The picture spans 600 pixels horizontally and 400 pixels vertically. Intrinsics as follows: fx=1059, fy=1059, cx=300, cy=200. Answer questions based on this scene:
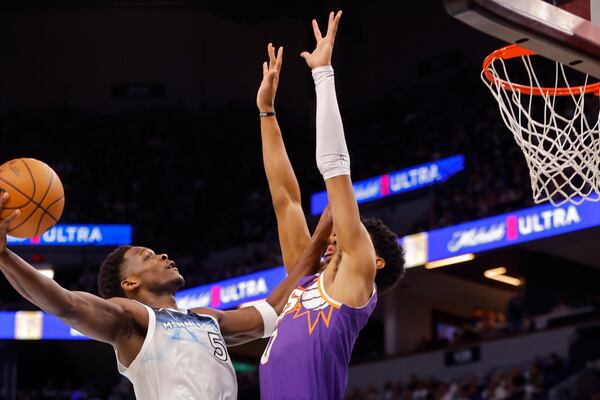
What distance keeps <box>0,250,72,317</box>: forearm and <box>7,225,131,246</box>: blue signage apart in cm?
1667

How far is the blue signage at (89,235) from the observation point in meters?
20.1

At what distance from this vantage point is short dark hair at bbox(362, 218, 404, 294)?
4137mm

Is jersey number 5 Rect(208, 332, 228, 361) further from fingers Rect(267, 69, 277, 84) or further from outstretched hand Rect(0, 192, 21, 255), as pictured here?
fingers Rect(267, 69, 277, 84)

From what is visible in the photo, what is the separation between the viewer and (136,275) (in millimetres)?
4293

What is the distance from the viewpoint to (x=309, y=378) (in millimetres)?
3770

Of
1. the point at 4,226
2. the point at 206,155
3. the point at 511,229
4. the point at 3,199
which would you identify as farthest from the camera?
the point at 206,155

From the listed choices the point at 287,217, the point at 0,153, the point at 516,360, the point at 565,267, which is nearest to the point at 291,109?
the point at 0,153

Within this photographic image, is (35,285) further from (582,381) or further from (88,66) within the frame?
(88,66)

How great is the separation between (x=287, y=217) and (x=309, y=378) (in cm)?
105

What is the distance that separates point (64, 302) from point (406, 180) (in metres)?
14.4

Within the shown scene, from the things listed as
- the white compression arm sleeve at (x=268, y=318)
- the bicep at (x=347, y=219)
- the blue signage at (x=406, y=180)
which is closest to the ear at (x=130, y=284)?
the white compression arm sleeve at (x=268, y=318)

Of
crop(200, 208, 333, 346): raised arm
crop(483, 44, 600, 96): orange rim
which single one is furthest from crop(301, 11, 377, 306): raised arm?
crop(483, 44, 600, 96): orange rim

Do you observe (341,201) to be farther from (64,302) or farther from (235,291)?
(235,291)

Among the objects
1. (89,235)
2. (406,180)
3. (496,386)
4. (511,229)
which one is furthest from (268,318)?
(89,235)
